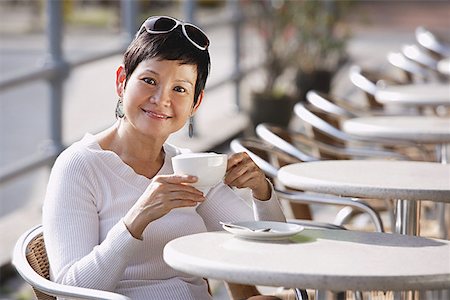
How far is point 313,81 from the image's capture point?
1159 cm

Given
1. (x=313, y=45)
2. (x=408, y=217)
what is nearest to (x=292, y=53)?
(x=313, y=45)

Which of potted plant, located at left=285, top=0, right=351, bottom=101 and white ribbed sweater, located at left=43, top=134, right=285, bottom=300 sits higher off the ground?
white ribbed sweater, located at left=43, top=134, right=285, bottom=300

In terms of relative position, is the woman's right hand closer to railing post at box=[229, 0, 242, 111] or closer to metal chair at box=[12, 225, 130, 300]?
metal chair at box=[12, 225, 130, 300]

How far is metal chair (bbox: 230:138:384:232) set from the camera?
4160 mm

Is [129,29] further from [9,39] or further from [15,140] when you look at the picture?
[9,39]

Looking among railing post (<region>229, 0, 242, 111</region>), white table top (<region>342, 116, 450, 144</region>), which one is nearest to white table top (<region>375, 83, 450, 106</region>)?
white table top (<region>342, 116, 450, 144</region>)

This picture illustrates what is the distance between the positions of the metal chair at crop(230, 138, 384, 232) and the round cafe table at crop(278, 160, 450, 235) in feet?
0.58

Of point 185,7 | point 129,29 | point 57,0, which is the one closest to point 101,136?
point 57,0

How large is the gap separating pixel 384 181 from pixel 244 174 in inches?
25.0

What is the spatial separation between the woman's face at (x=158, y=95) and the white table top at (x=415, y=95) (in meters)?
3.26

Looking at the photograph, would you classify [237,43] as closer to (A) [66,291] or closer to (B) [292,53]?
(B) [292,53]

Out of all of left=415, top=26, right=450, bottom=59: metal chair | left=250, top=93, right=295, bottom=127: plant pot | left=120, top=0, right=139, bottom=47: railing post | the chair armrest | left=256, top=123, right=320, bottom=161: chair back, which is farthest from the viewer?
left=250, top=93, right=295, bottom=127: plant pot

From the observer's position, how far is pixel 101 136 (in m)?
3.19

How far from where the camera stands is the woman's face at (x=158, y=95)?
3061 mm
